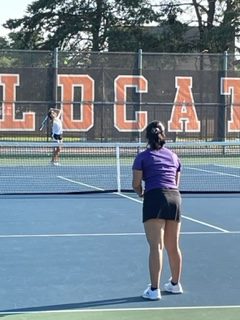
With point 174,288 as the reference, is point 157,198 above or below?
above

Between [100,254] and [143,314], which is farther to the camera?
[100,254]

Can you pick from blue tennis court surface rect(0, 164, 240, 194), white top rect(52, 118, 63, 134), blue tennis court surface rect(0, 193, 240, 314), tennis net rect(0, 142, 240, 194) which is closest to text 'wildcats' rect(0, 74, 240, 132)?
tennis net rect(0, 142, 240, 194)

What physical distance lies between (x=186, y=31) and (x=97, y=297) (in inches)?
1523

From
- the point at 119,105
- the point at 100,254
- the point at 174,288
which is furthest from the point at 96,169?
the point at 174,288

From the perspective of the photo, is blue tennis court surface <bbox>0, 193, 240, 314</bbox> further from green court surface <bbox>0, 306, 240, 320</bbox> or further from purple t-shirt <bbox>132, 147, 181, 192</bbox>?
purple t-shirt <bbox>132, 147, 181, 192</bbox>

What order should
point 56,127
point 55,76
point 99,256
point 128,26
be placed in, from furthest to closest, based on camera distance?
point 128,26, point 55,76, point 56,127, point 99,256

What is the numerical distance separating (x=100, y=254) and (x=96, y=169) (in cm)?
1271

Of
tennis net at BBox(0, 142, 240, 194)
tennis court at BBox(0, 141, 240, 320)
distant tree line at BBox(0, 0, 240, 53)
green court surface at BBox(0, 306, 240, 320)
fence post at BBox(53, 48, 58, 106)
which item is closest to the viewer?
green court surface at BBox(0, 306, 240, 320)

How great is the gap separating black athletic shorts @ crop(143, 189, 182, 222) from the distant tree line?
35029 millimetres

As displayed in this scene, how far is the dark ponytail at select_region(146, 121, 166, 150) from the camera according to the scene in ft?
20.2

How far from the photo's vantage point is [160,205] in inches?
243

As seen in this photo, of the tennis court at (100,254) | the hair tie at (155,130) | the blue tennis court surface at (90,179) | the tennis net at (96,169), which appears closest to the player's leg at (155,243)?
the tennis court at (100,254)

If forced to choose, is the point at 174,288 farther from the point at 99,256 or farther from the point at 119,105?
the point at 119,105

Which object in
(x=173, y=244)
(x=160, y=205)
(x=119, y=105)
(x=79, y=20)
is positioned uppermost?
(x=79, y=20)
